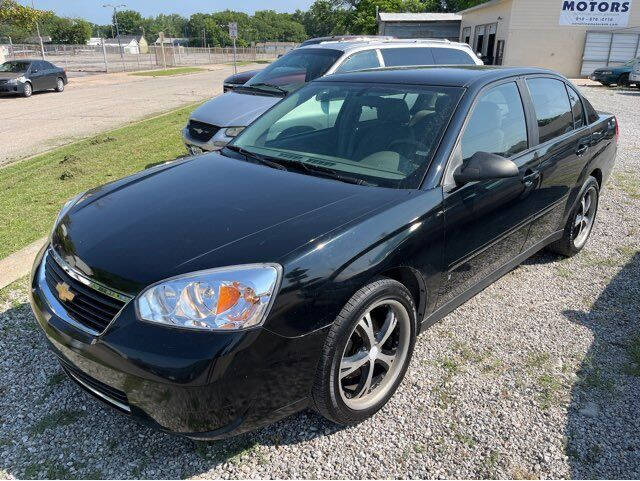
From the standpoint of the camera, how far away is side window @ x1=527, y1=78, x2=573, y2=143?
12.4 feet

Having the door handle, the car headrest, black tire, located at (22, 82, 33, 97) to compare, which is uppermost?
the car headrest

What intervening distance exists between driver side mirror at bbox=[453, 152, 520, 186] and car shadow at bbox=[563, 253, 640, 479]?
51.2 inches

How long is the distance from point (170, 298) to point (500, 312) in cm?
256

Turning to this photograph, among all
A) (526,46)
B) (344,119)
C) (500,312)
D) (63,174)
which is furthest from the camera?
(526,46)

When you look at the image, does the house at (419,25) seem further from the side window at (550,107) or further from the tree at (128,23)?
the tree at (128,23)

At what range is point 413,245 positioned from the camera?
2.64 m

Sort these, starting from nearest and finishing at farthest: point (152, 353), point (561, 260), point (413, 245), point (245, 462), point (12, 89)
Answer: point (152, 353), point (245, 462), point (413, 245), point (561, 260), point (12, 89)

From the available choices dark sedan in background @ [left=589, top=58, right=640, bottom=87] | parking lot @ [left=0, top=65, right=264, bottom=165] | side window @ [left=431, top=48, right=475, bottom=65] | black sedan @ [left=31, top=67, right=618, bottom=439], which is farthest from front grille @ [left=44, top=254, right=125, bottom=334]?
dark sedan in background @ [left=589, top=58, right=640, bottom=87]

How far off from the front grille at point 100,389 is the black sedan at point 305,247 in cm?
1

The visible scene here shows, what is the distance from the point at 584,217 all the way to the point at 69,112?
14.3m

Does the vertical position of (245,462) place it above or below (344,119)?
below

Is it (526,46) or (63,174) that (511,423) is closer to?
(63,174)

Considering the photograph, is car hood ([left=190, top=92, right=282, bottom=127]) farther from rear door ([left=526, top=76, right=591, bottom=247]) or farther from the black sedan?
rear door ([left=526, top=76, right=591, bottom=247])

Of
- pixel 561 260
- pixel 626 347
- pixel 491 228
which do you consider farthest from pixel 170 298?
pixel 561 260
